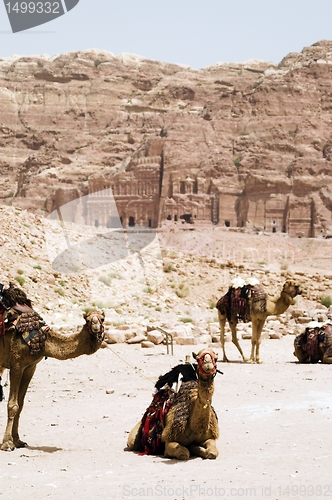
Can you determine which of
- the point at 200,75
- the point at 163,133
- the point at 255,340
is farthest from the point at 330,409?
the point at 200,75

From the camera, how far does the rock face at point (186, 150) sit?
7125 centimetres

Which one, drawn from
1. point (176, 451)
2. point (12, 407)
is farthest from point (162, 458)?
point (12, 407)

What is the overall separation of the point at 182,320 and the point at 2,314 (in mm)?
16976

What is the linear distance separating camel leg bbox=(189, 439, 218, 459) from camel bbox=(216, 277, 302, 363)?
819 centimetres

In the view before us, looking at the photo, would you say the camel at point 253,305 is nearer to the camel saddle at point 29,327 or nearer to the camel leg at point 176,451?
the camel saddle at point 29,327

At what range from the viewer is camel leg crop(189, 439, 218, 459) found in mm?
6398

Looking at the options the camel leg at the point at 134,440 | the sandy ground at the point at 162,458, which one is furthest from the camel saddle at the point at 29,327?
the camel leg at the point at 134,440

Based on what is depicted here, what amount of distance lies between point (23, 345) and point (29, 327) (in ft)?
0.59

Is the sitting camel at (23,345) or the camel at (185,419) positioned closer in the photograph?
the camel at (185,419)

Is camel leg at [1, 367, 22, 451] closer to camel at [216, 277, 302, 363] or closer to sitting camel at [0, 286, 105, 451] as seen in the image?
sitting camel at [0, 286, 105, 451]

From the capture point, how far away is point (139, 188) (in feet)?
252

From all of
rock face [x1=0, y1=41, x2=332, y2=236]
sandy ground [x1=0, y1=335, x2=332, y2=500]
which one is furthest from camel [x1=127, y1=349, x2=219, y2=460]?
rock face [x1=0, y1=41, x2=332, y2=236]

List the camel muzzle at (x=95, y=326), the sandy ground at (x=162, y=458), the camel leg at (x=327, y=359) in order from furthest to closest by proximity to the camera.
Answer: the camel leg at (x=327, y=359) < the camel muzzle at (x=95, y=326) < the sandy ground at (x=162, y=458)

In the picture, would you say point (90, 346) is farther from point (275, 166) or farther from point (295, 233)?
point (275, 166)
